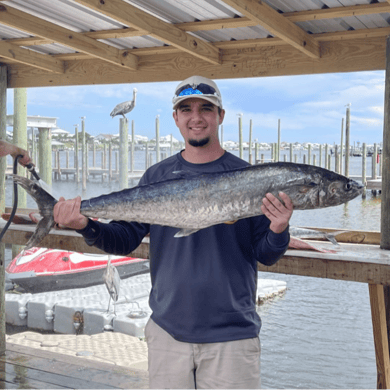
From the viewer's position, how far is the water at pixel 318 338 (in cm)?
1023

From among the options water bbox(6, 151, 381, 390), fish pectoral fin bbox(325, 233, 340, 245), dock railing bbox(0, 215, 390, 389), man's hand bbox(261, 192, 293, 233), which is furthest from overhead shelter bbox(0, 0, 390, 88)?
water bbox(6, 151, 381, 390)

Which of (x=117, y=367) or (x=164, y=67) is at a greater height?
(x=164, y=67)

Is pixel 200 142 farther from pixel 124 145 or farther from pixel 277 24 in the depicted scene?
pixel 124 145

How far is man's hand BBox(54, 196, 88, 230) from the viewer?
87.2 inches

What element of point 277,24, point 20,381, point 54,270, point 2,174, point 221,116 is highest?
point 277,24

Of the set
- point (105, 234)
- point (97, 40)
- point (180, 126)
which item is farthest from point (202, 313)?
point (97, 40)

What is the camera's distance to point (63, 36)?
4340 mm

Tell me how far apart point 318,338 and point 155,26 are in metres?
10.4

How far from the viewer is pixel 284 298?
51.0 feet

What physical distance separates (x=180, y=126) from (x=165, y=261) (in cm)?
58

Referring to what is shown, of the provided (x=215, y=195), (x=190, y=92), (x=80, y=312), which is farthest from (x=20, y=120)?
(x=215, y=195)

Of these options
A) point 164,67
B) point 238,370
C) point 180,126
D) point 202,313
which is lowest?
point 238,370

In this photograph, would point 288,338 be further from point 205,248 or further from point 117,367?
point 205,248

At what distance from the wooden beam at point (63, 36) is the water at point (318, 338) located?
22.0 feet
